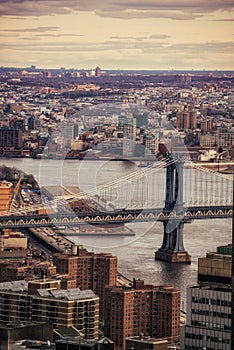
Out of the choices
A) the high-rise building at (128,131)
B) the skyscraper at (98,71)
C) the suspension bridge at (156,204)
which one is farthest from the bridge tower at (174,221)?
the skyscraper at (98,71)

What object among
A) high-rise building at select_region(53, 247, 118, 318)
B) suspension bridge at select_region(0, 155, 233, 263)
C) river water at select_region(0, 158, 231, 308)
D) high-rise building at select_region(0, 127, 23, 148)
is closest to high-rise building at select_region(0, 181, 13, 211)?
suspension bridge at select_region(0, 155, 233, 263)

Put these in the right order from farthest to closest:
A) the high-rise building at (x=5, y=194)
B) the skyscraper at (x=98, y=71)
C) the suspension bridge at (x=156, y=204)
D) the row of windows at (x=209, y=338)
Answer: the skyscraper at (x=98, y=71) → the high-rise building at (x=5, y=194) → the suspension bridge at (x=156, y=204) → the row of windows at (x=209, y=338)

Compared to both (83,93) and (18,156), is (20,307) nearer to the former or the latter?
(18,156)

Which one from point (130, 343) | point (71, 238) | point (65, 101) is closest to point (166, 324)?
point (130, 343)

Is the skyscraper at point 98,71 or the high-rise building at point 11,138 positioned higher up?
the skyscraper at point 98,71

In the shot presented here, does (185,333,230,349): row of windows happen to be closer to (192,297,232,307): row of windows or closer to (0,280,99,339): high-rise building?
(192,297,232,307): row of windows

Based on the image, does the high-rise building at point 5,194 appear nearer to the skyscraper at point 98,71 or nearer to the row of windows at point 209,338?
the skyscraper at point 98,71

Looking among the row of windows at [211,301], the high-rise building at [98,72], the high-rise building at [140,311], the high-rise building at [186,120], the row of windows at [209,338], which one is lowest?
the high-rise building at [140,311]
